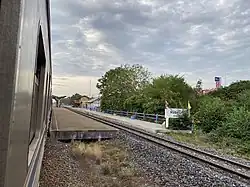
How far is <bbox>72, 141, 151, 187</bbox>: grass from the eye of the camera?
6.96 meters

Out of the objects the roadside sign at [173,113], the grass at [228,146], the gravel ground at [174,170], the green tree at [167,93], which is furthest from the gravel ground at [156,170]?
the green tree at [167,93]

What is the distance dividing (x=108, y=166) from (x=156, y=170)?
55.1 inches

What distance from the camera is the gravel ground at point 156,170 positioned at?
666 centimetres

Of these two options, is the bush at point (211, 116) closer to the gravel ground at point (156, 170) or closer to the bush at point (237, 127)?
the bush at point (237, 127)

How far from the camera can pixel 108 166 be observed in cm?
837

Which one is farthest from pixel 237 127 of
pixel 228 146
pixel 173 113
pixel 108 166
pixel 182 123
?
pixel 108 166

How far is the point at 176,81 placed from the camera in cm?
2873

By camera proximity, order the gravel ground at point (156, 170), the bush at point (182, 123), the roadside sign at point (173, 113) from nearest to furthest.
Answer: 1. the gravel ground at point (156, 170)
2. the bush at point (182, 123)
3. the roadside sign at point (173, 113)

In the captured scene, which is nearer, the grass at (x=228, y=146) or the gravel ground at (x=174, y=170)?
the gravel ground at (x=174, y=170)

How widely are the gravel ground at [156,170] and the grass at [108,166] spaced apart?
Answer: 0.81 ft

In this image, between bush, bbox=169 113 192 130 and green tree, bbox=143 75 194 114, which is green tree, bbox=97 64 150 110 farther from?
bush, bbox=169 113 192 130

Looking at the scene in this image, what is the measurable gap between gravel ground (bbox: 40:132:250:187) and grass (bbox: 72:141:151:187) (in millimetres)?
248

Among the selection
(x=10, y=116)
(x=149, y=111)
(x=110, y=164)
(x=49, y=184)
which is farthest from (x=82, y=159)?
(x=149, y=111)

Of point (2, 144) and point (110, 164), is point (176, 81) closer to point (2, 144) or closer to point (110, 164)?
point (110, 164)
